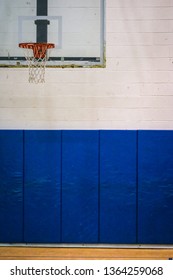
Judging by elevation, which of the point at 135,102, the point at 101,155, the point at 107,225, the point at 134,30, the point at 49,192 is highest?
the point at 134,30

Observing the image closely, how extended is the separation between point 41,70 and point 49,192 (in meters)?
1.62

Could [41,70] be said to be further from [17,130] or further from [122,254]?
[122,254]

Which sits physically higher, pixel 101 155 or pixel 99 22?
pixel 99 22

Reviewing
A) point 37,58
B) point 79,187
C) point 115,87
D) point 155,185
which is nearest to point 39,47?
point 37,58

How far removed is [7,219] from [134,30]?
3005 millimetres

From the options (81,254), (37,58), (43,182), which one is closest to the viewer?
(81,254)

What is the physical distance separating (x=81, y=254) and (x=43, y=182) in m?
1.05

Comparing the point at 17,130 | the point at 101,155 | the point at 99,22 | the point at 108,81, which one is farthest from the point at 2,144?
the point at 99,22

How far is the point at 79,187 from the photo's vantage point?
16.7 ft

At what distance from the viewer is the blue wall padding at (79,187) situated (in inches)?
200

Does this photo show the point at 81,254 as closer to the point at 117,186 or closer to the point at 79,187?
the point at 79,187

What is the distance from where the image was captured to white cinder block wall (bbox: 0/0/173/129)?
5090mm

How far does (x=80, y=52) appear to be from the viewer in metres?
5.03

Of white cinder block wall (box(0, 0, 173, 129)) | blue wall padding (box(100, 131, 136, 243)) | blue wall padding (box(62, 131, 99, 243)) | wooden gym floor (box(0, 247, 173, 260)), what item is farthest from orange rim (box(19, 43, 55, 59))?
wooden gym floor (box(0, 247, 173, 260))
